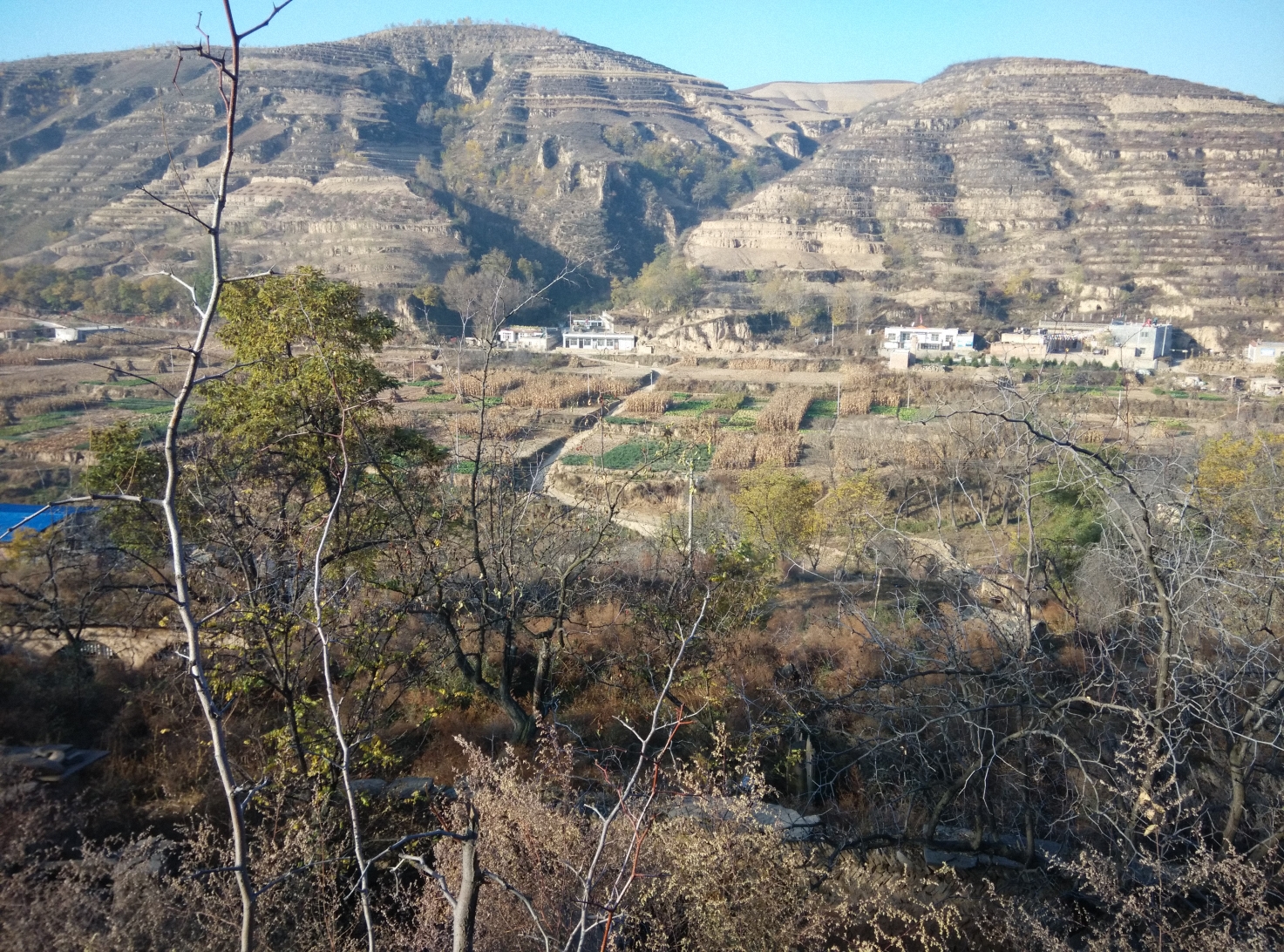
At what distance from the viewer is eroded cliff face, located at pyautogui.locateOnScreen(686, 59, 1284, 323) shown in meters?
46.1

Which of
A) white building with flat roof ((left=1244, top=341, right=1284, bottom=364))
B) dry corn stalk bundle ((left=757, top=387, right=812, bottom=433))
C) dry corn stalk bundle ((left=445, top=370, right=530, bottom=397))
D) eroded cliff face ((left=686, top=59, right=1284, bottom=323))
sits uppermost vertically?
eroded cliff face ((left=686, top=59, right=1284, bottom=323))

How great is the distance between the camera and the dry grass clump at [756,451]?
21875mm

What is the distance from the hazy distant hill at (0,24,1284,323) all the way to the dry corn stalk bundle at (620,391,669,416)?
19984 millimetres

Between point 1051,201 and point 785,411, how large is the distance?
→ 133ft

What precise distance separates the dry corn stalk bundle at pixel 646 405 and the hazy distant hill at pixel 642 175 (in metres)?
20.0

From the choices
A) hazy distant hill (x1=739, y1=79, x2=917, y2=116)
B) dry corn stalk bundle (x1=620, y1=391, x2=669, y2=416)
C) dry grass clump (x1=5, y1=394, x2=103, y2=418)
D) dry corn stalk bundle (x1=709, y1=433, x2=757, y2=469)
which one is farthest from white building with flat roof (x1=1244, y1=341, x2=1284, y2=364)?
hazy distant hill (x1=739, y1=79, x2=917, y2=116)

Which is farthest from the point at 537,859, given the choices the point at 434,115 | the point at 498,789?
the point at 434,115

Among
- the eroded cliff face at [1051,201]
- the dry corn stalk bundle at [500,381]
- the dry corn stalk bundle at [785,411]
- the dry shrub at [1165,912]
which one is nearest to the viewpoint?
the dry shrub at [1165,912]

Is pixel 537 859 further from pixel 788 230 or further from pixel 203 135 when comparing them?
pixel 203 135

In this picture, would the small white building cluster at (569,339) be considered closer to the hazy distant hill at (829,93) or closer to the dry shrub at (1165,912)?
the dry shrub at (1165,912)

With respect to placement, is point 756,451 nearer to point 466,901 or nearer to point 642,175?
point 466,901

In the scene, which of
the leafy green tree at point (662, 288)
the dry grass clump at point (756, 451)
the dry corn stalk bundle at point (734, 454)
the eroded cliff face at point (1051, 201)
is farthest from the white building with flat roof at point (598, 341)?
the dry corn stalk bundle at point (734, 454)

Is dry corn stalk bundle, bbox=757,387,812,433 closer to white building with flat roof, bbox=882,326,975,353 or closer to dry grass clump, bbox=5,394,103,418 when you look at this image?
white building with flat roof, bbox=882,326,975,353

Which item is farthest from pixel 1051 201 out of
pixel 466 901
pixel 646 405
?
pixel 466 901
